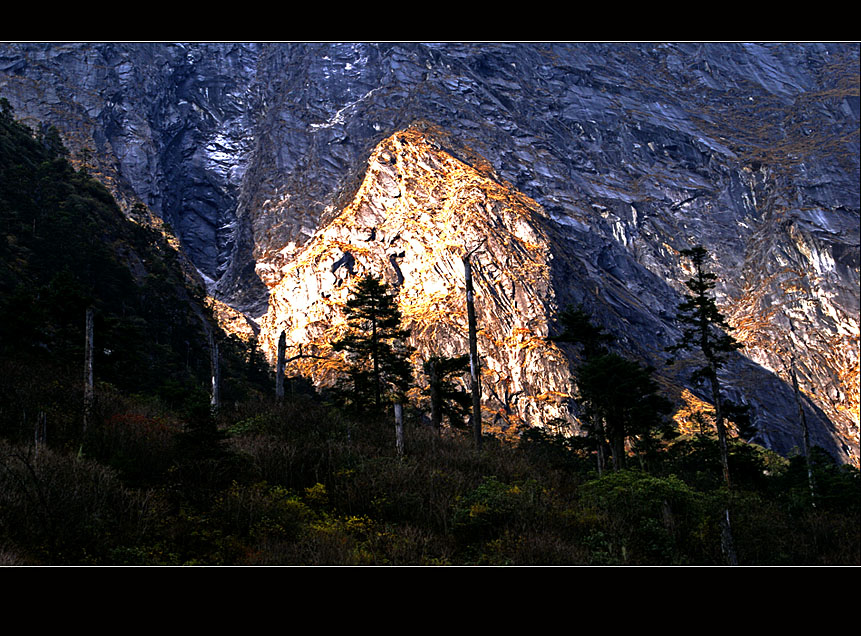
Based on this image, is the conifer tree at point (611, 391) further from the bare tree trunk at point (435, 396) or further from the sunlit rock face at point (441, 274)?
the sunlit rock face at point (441, 274)

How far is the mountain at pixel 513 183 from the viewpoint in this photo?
97.8 m

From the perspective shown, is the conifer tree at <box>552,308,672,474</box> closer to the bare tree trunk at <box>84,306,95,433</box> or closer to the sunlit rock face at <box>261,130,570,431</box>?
the bare tree trunk at <box>84,306,95,433</box>

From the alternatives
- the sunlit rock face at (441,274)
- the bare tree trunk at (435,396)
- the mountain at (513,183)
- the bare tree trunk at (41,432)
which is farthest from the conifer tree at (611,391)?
the mountain at (513,183)

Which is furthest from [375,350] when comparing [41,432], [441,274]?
[441,274]

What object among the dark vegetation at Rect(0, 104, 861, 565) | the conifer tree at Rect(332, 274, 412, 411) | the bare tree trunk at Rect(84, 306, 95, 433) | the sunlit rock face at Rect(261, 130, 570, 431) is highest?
the sunlit rock face at Rect(261, 130, 570, 431)

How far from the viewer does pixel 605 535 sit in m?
11.4

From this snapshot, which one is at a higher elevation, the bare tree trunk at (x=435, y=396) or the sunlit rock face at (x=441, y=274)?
the sunlit rock face at (x=441, y=274)

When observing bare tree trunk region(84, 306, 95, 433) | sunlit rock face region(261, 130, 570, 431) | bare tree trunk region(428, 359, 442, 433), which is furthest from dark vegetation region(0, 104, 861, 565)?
sunlit rock face region(261, 130, 570, 431)

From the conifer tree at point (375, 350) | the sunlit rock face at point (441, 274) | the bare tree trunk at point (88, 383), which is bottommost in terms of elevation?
the bare tree trunk at point (88, 383)

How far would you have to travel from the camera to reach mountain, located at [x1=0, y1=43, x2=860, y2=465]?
97812 millimetres

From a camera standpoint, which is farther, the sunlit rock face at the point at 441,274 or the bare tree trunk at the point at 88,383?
the sunlit rock face at the point at 441,274

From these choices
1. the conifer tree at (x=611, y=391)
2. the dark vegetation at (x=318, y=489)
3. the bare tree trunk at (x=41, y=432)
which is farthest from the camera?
the conifer tree at (x=611, y=391)

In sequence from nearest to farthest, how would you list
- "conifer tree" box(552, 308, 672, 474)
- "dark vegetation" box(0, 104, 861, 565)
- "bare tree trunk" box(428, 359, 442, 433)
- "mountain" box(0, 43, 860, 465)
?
"dark vegetation" box(0, 104, 861, 565) → "conifer tree" box(552, 308, 672, 474) → "bare tree trunk" box(428, 359, 442, 433) → "mountain" box(0, 43, 860, 465)

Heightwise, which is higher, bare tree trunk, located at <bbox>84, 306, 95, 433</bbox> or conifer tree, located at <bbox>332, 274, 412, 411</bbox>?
conifer tree, located at <bbox>332, 274, 412, 411</bbox>
